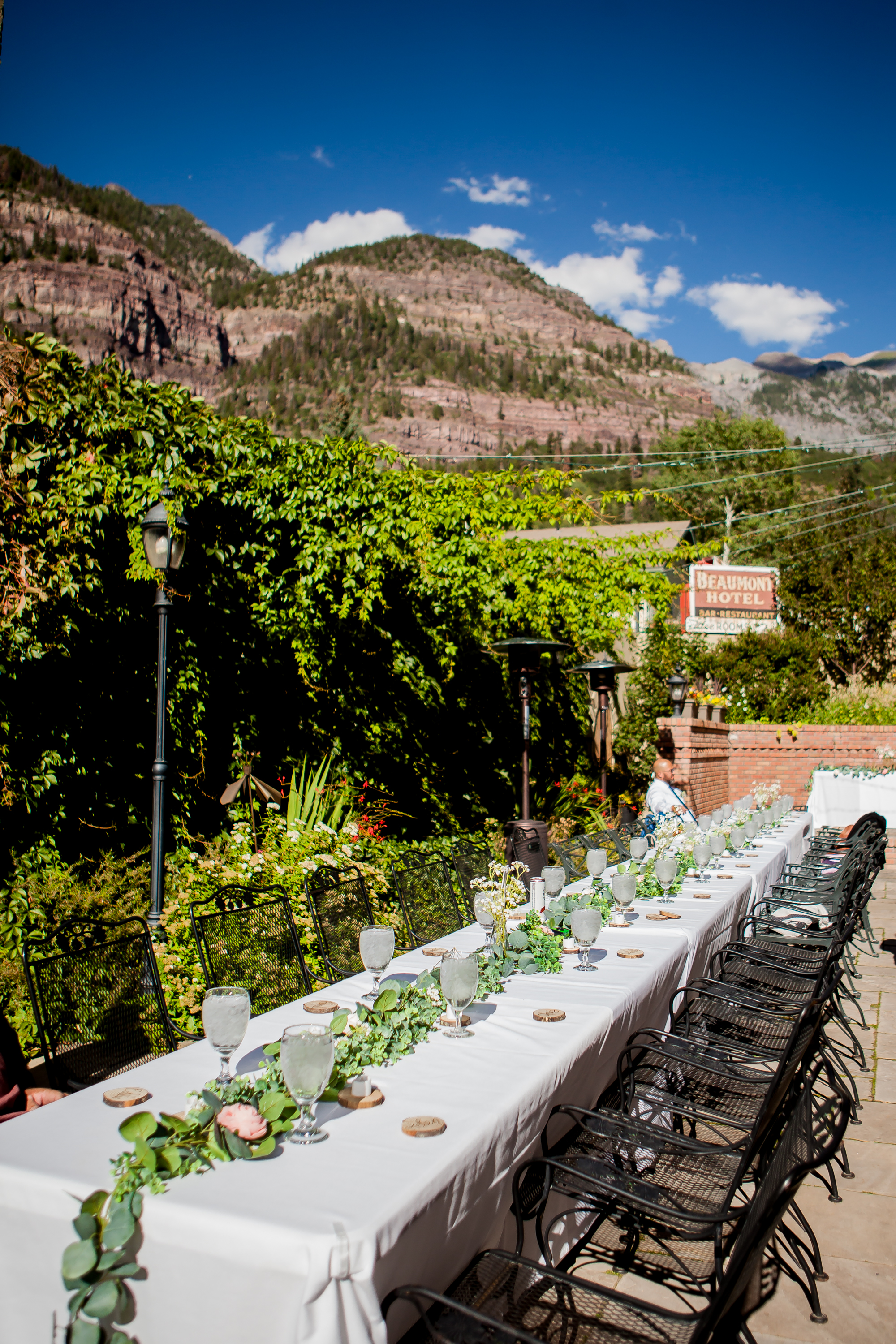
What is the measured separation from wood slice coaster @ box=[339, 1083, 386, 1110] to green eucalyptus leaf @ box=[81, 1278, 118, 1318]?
1.98 ft

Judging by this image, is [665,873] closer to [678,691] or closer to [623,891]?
→ [623,891]

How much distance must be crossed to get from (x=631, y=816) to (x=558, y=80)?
2476cm

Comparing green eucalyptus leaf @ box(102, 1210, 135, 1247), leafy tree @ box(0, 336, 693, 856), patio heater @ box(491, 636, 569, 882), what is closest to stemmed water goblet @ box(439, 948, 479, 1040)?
green eucalyptus leaf @ box(102, 1210, 135, 1247)

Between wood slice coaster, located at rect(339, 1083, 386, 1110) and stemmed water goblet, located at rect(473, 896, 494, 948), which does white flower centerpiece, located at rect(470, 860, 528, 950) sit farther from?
wood slice coaster, located at rect(339, 1083, 386, 1110)

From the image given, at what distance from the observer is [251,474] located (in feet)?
20.8

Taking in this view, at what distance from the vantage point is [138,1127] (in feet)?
5.38

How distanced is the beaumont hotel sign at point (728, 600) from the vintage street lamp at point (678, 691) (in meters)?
8.84

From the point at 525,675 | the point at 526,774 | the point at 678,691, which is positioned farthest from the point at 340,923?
the point at 678,691

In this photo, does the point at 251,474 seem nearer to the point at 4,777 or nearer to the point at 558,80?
the point at 4,777

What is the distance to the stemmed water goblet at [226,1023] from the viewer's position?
6.37 feet

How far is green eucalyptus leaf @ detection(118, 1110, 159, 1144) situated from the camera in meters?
1.63

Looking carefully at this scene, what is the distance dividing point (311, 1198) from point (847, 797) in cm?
1275

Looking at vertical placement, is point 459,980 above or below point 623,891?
above

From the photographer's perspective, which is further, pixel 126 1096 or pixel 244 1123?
pixel 126 1096
